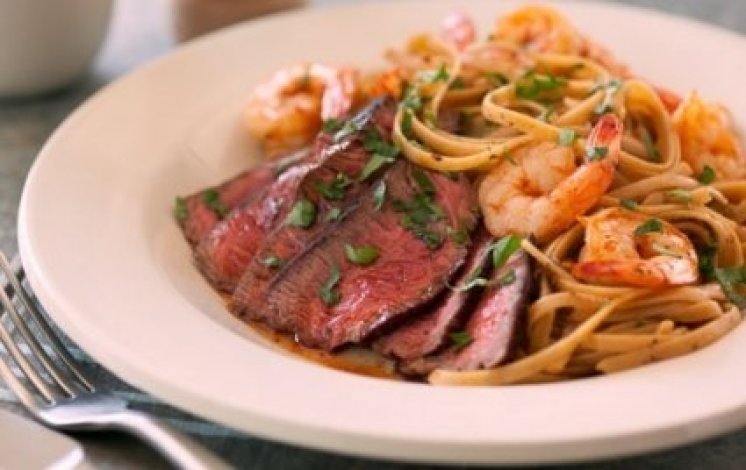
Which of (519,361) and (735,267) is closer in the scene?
(519,361)

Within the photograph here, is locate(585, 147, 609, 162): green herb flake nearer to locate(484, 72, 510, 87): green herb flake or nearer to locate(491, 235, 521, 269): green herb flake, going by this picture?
locate(491, 235, 521, 269): green herb flake

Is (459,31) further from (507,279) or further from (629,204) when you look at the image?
(507,279)

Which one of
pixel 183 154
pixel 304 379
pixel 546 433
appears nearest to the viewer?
pixel 546 433

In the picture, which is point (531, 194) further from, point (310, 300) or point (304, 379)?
point (304, 379)

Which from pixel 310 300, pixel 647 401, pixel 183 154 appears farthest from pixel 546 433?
pixel 183 154

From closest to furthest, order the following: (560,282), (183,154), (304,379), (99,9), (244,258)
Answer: (304,379), (560,282), (244,258), (183,154), (99,9)

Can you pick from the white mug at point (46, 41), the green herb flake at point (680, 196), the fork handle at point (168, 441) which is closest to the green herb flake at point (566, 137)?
the green herb flake at point (680, 196)
